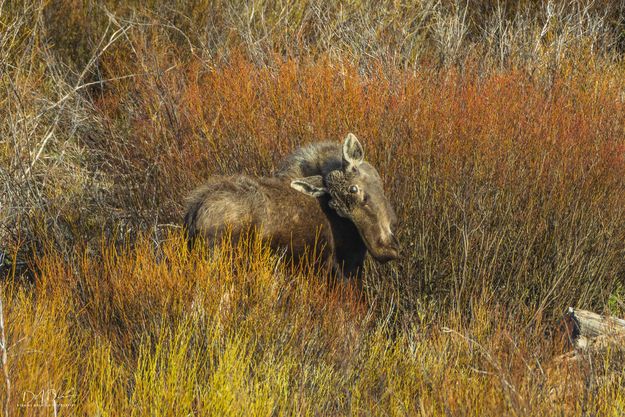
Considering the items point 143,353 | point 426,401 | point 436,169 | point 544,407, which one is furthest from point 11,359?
point 436,169

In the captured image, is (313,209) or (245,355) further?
(313,209)

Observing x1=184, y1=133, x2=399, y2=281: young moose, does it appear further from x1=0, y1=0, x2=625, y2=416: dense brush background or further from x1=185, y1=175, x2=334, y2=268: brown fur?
x1=0, y1=0, x2=625, y2=416: dense brush background

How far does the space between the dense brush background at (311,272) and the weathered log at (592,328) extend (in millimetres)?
237

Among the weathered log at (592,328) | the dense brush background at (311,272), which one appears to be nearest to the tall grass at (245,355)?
the dense brush background at (311,272)

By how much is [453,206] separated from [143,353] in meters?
2.63

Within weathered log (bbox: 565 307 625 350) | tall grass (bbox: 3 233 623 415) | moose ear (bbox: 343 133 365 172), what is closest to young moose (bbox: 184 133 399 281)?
moose ear (bbox: 343 133 365 172)

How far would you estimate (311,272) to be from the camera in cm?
586

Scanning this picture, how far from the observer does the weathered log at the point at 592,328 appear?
5.99 metres

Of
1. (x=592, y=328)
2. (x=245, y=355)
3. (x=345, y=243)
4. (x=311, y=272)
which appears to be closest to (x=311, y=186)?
(x=345, y=243)

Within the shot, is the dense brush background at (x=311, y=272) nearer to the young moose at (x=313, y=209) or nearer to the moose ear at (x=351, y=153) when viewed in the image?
the young moose at (x=313, y=209)

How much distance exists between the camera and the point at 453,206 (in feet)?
22.9

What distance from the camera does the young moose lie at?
5.83 metres

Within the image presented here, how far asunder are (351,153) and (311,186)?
0.34m

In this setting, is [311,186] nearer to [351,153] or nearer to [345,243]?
[351,153]
